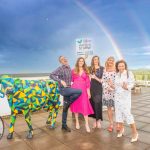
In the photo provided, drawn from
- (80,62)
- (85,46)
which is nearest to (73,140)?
(80,62)

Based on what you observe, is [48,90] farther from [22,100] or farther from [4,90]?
[4,90]

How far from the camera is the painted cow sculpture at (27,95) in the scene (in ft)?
15.7

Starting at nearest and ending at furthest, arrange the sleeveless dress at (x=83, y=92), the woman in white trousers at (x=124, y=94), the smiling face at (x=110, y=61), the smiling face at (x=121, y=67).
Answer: the woman in white trousers at (x=124, y=94) → the smiling face at (x=121, y=67) → the smiling face at (x=110, y=61) → the sleeveless dress at (x=83, y=92)

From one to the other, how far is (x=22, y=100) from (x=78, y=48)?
134 inches

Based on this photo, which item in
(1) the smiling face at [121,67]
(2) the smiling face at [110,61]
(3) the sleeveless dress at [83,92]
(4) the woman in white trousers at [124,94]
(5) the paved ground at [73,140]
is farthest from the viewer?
(3) the sleeveless dress at [83,92]

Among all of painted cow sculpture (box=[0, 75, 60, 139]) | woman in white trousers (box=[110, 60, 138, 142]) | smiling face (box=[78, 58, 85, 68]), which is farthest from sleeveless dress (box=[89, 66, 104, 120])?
painted cow sculpture (box=[0, 75, 60, 139])

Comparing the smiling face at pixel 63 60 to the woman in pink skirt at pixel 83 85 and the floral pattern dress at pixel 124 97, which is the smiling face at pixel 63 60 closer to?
the woman in pink skirt at pixel 83 85

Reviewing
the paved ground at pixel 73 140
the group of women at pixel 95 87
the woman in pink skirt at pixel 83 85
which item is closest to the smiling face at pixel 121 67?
the group of women at pixel 95 87

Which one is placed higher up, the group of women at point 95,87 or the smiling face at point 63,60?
the smiling face at point 63,60

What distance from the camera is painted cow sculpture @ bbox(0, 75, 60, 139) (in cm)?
479

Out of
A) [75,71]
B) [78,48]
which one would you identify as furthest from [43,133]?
[78,48]

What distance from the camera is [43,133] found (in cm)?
539

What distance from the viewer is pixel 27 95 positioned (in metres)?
5.00

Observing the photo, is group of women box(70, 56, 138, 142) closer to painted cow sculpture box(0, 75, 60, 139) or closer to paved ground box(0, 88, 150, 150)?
paved ground box(0, 88, 150, 150)
